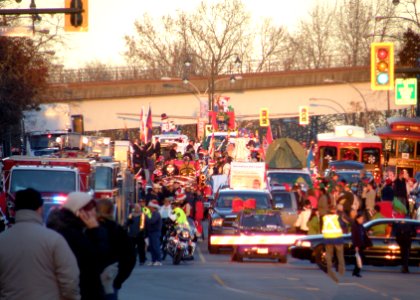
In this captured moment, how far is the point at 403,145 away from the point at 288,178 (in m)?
13.5

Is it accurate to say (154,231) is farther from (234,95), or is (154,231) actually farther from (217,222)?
(234,95)

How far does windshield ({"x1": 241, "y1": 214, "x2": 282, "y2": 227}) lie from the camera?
3084 cm

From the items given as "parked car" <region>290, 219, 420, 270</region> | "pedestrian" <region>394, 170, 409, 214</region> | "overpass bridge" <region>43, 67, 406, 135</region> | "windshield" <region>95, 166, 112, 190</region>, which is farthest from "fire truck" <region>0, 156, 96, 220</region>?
"overpass bridge" <region>43, 67, 406, 135</region>

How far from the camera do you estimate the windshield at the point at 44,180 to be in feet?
102

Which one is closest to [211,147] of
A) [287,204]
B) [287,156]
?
[287,156]

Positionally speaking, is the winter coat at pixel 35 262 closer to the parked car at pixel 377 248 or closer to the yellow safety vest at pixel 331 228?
the yellow safety vest at pixel 331 228

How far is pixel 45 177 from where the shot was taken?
31.2 metres

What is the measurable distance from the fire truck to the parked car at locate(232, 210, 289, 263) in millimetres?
4016

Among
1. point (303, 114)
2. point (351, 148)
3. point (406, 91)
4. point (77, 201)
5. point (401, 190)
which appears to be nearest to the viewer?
point (77, 201)

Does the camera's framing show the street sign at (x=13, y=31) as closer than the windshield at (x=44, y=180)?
Yes

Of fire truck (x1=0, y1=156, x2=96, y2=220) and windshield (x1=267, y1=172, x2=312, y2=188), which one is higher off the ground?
fire truck (x1=0, y1=156, x2=96, y2=220)

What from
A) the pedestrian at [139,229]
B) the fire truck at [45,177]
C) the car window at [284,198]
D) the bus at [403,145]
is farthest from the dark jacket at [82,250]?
the bus at [403,145]

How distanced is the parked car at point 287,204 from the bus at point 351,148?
1827cm

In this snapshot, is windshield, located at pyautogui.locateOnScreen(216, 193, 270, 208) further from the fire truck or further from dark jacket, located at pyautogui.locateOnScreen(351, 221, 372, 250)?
dark jacket, located at pyautogui.locateOnScreen(351, 221, 372, 250)
